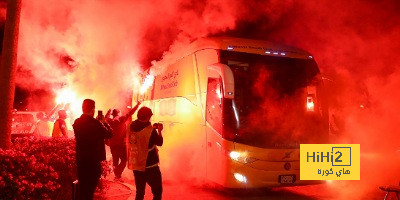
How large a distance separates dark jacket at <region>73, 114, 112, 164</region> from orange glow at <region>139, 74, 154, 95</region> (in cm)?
807

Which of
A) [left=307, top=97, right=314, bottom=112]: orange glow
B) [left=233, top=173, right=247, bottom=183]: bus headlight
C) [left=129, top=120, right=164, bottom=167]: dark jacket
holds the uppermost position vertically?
[left=307, top=97, right=314, bottom=112]: orange glow

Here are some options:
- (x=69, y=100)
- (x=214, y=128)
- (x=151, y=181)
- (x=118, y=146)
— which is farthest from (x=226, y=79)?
(x=69, y=100)

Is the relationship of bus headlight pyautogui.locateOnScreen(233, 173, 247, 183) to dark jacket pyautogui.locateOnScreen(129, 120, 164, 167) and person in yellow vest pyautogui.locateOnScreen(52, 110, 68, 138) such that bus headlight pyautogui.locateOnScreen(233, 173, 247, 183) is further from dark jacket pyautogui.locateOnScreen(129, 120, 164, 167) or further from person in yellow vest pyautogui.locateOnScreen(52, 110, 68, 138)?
person in yellow vest pyautogui.locateOnScreen(52, 110, 68, 138)

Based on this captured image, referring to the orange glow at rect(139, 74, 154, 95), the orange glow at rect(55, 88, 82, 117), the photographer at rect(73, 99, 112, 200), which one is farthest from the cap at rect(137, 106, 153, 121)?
the orange glow at rect(55, 88, 82, 117)

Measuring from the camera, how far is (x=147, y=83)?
47.1 ft

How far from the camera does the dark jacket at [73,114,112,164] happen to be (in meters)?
5.53

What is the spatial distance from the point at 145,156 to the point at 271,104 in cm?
324

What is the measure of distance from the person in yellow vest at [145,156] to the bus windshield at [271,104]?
205 cm

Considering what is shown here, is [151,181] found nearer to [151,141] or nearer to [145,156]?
[145,156]

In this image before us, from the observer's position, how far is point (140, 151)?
19.6 ft

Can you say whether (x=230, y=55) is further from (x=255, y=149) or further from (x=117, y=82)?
(x=117, y=82)

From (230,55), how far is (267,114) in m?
1.41

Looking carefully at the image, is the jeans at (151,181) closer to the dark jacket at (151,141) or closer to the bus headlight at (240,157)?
the dark jacket at (151,141)

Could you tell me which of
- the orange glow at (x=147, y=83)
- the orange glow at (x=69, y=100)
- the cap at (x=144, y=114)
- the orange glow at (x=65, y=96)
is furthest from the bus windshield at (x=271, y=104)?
the orange glow at (x=65, y=96)
